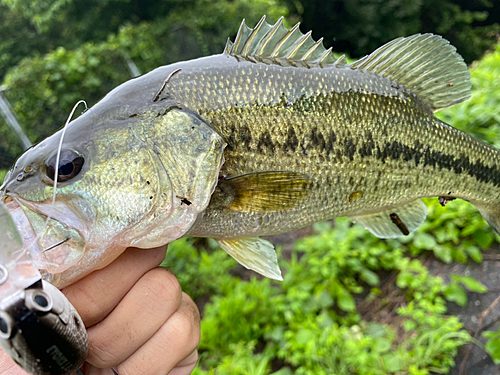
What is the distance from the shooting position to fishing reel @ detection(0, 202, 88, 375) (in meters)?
0.66

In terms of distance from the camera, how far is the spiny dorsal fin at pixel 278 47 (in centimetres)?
125

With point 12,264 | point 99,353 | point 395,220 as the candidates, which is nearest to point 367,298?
point 395,220

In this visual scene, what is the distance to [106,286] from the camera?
40.6 inches

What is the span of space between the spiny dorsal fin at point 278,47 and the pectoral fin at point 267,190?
417 mm

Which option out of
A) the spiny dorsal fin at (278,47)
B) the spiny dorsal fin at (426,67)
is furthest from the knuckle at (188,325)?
the spiny dorsal fin at (426,67)

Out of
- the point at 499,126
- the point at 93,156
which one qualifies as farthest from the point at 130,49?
the point at 93,156

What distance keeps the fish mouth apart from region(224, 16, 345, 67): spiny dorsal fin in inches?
30.3

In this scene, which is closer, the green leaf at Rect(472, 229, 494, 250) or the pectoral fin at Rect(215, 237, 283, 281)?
the pectoral fin at Rect(215, 237, 283, 281)

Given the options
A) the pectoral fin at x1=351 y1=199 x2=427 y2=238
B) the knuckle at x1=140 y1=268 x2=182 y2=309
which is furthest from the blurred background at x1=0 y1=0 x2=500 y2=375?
the pectoral fin at x1=351 y1=199 x2=427 y2=238

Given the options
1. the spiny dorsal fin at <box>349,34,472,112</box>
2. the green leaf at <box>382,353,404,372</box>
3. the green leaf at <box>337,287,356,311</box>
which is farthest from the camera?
the green leaf at <box>337,287,356,311</box>

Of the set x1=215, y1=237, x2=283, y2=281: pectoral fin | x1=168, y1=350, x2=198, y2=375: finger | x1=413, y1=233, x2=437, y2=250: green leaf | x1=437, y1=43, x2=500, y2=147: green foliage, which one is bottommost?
x1=413, y1=233, x2=437, y2=250: green leaf

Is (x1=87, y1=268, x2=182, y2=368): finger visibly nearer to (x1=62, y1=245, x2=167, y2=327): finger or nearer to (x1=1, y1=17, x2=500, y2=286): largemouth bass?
(x1=62, y1=245, x2=167, y2=327): finger

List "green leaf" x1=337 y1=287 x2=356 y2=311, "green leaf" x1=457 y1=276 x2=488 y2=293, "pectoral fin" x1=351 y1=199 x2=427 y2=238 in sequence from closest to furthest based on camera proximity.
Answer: "pectoral fin" x1=351 y1=199 x2=427 y2=238
"green leaf" x1=457 y1=276 x2=488 y2=293
"green leaf" x1=337 y1=287 x2=356 y2=311

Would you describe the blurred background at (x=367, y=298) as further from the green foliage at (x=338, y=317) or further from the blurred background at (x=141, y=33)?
the blurred background at (x=141, y=33)
